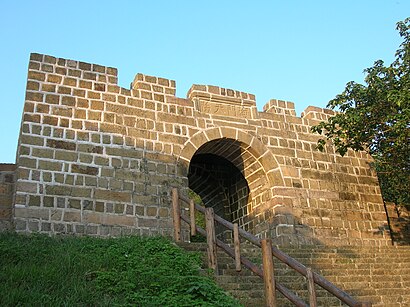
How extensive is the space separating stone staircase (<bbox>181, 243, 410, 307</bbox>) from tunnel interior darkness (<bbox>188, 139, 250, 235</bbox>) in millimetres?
3319

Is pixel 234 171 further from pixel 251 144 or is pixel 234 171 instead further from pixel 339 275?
pixel 339 275

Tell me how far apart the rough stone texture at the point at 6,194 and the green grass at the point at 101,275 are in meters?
1.38

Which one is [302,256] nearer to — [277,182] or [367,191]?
[277,182]

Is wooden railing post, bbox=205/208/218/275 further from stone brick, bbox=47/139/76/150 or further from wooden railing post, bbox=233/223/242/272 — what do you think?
stone brick, bbox=47/139/76/150

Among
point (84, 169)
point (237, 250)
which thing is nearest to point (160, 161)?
point (84, 169)

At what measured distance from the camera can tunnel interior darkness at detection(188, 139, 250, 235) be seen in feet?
40.7

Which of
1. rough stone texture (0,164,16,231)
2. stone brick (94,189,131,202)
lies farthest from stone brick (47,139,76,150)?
stone brick (94,189,131,202)

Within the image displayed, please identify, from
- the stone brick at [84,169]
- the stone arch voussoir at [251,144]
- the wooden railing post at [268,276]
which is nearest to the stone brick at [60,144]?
the stone brick at [84,169]

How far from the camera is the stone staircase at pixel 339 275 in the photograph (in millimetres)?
6309

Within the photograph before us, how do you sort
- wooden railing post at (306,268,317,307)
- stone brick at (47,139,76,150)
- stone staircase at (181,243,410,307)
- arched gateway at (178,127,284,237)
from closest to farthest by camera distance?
1. wooden railing post at (306,268,317,307)
2. stone staircase at (181,243,410,307)
3. stone brick at (47,139,76,150)
4. arched gateway at (178,127,284,237)

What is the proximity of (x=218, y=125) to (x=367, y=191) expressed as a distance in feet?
13.8

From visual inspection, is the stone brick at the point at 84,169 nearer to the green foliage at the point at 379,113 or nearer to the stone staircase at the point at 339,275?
the stone staircase at the point at 339,275

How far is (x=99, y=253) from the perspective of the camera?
21.7 feet

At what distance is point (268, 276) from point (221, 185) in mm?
7592
